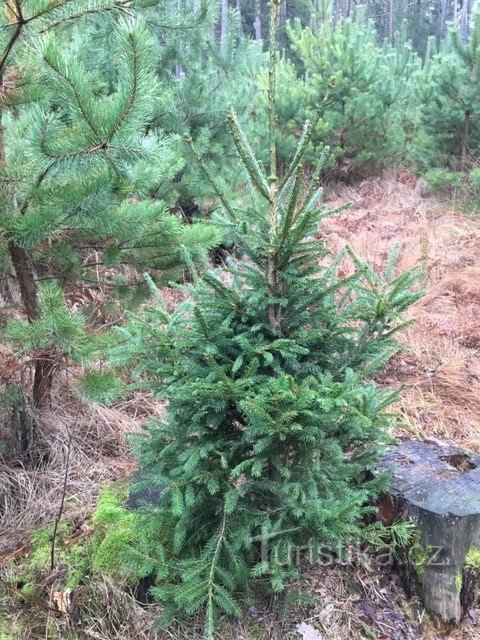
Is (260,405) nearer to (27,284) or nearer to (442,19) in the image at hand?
(27,284)

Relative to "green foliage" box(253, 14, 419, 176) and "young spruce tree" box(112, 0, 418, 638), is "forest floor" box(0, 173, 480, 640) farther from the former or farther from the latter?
"green foliage" box(253, 14, 419, 176)

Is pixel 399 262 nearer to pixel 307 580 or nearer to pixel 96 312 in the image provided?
pixel 96 312

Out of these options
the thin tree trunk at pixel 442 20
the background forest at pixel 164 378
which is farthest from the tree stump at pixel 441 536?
the thin tree trunk at pixel 442 20

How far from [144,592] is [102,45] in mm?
3001

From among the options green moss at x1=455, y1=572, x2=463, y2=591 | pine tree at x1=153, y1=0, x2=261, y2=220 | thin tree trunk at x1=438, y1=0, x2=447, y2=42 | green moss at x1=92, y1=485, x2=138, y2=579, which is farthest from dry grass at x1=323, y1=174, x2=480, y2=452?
thin tree trunk at x1=438, y1=0, x2=447, y2=42

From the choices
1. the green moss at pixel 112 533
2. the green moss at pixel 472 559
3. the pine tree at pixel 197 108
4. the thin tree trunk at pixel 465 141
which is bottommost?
the green moss at pixel 472 559

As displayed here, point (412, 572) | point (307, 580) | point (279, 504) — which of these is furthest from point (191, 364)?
point (412, 572)

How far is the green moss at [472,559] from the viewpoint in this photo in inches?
79.3

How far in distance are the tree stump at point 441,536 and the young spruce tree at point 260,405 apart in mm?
352

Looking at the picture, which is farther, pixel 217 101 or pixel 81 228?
pixel 217 101

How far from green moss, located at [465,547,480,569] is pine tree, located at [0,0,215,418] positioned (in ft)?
5.77

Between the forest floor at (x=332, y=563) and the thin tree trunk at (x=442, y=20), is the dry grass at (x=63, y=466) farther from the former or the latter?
the thin tree trunk at (x=442, y=20)

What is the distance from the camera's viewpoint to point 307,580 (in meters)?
2.06

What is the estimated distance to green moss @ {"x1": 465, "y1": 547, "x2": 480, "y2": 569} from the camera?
2.01m
